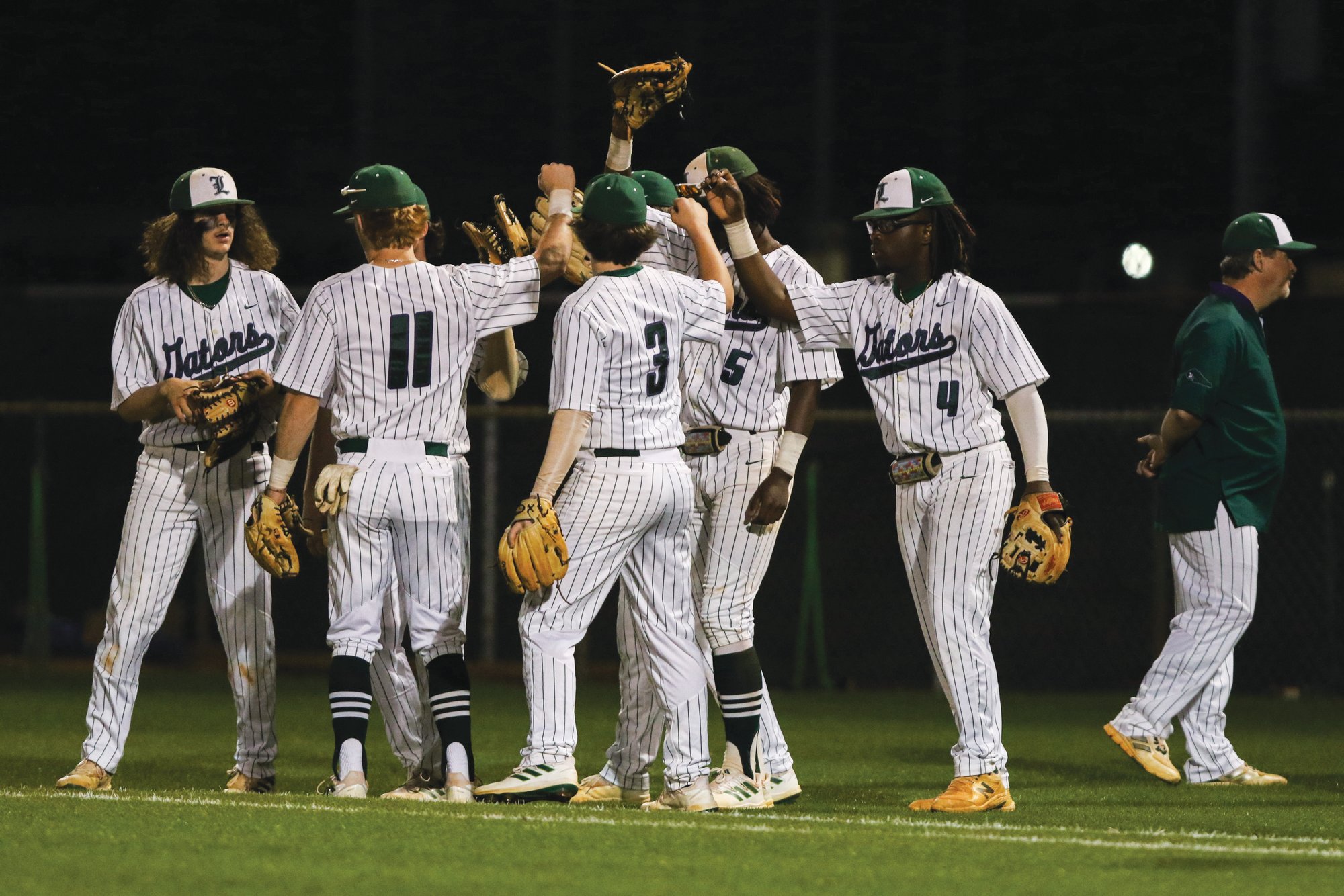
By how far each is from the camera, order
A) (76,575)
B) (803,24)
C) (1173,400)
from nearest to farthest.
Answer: (1173,400), (76,575), (803,24)

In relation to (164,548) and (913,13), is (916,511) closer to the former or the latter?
(164,548)

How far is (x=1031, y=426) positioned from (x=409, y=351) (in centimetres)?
207

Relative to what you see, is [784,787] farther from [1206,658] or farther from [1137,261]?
[1137,261]

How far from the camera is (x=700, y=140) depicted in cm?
1571

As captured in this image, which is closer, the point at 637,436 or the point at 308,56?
the point at 637,436

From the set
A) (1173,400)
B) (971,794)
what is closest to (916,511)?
(971,794)

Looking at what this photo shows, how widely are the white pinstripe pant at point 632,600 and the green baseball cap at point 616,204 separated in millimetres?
770

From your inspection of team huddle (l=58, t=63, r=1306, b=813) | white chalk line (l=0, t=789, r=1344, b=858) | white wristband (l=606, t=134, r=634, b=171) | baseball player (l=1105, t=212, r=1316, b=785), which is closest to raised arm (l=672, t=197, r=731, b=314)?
team huddle (l=58, t=63, r=1306, b=813)

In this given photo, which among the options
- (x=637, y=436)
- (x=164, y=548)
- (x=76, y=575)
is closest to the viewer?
(x=637, y=436)

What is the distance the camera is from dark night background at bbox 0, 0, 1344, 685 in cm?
1555

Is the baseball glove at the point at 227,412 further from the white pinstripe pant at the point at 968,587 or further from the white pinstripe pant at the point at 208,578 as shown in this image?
the white pinstripe pant at the point at 968,587

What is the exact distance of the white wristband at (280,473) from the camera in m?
6.11

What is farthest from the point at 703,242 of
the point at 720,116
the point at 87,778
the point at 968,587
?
the point at 720,116

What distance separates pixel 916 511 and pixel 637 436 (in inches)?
40.1
